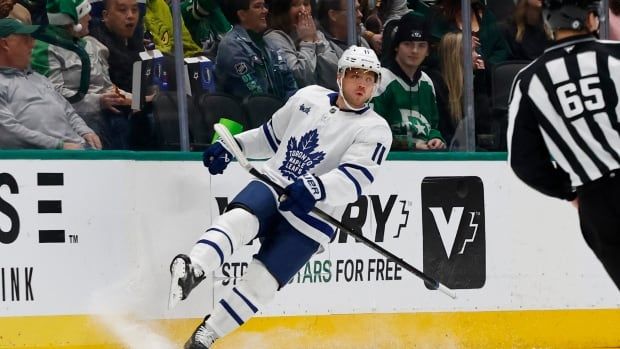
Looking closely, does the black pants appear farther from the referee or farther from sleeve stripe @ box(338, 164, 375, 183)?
A: sleeve stripe @ box(338, 164, 375, 183)

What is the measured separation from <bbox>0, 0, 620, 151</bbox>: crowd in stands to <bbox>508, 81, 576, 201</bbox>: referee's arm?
7.57 ft

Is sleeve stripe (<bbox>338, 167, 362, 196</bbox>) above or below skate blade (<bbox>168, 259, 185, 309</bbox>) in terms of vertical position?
above

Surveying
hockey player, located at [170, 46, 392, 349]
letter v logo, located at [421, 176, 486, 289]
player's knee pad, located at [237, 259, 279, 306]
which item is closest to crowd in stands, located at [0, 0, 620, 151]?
letter v logo, located at [421, 176, 486, 289]

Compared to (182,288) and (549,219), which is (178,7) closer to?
(182,288)

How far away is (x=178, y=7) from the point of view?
5934 millimetres

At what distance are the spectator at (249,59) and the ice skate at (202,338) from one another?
124 cm

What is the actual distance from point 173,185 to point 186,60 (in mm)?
571

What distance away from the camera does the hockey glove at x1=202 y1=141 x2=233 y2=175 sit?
5.52 metres

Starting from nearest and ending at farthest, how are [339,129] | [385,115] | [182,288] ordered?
1. [182,288]
2. [339,129]
3. [385,115]

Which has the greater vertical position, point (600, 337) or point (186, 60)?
point (186, 60)

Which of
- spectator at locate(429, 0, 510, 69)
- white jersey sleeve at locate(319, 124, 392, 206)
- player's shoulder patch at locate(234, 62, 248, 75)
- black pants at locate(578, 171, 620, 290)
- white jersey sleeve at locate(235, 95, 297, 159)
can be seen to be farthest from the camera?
spectator at locate(429, 0, 510, 69)

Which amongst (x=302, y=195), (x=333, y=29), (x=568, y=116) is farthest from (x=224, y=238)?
(x=568, y=116)

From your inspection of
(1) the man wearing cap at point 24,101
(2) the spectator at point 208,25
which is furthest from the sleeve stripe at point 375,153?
(1) the man wearing cap at point 24,101

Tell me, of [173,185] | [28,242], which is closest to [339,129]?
[173,185]
